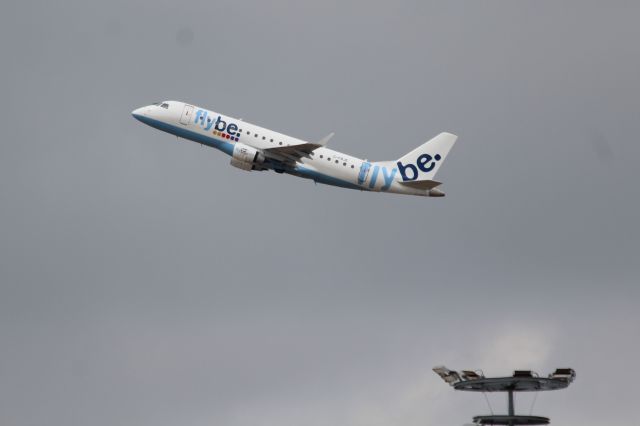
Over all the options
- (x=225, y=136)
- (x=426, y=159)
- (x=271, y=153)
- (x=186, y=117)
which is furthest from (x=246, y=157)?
(x=426, y=159)

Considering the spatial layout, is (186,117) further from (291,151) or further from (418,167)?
(418,167)

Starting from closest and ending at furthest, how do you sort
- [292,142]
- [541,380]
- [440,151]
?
[541,380] → [292,142] → [440,151]

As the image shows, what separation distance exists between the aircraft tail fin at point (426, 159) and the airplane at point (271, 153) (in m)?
2.81

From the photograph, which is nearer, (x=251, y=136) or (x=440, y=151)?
(x=251, y=136)

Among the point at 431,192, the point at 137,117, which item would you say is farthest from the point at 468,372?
the point at 137,117

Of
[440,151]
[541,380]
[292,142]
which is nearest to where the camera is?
[541,380]

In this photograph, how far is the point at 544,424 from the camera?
11981 centimetres

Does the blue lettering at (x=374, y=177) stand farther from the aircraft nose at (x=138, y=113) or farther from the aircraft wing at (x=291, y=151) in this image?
the aircraft nose at (x=138, y=113)

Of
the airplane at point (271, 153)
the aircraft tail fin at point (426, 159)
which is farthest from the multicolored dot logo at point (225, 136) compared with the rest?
the aircraft tail fin at point (426, 159)

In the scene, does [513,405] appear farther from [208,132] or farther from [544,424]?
[208,132]

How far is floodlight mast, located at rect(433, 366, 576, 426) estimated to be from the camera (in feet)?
382

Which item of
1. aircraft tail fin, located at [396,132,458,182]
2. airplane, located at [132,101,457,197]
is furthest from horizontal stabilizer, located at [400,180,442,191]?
aircraft tail fin, located at [396,132,458,182]

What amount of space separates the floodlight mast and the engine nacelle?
31277 mm

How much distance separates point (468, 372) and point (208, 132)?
38.6 metres
